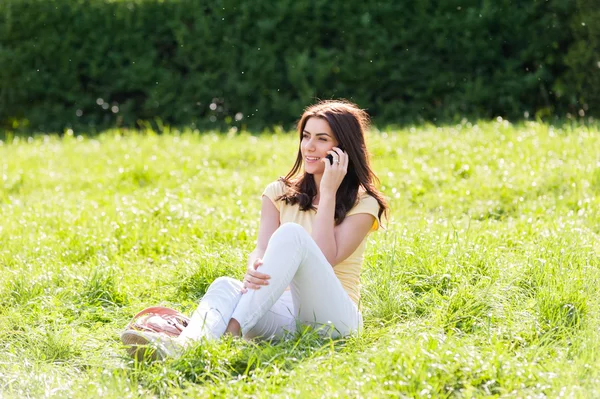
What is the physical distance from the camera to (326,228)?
4043 millimetres

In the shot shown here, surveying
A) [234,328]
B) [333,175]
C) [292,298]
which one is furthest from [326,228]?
[234,328]

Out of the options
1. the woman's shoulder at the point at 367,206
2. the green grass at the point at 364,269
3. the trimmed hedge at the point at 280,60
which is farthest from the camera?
the trimmed hedge at the point at 280,60

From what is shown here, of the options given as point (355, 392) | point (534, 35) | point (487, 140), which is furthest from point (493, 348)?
point (534, 35)

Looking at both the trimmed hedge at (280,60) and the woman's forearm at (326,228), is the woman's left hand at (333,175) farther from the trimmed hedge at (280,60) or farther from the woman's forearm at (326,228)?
the trimmed hedge at (280,60)

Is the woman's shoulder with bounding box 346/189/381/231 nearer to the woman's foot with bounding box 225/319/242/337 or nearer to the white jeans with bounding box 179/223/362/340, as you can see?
the white jeans with bounding box 179/223/362/340

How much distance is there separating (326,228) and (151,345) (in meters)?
0.96

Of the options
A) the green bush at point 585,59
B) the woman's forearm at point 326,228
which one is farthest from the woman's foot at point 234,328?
the green bush at point 585,59

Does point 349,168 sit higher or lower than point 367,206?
higher

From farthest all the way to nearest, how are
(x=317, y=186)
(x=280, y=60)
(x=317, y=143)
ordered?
(x=280, y=60) < (x=317, y=186) < (x=317, y=143)

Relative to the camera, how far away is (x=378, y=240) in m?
5.30

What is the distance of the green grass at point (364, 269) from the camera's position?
138 inches

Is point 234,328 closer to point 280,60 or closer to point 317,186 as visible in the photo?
point 317,186

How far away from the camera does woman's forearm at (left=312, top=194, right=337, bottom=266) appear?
159 inches

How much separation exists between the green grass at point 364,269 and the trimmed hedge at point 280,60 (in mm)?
1456
